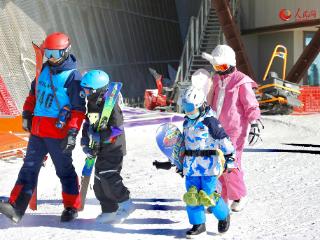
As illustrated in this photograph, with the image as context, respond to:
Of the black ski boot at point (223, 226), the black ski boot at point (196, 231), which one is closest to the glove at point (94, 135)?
the black ski boot at point (196, 231)

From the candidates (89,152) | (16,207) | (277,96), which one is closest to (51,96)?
(89,152)

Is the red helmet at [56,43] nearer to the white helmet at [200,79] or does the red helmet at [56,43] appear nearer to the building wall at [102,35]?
the white helmet at [200,79]

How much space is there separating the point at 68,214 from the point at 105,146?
746 mm

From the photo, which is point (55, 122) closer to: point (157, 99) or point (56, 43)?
point (56, 43)

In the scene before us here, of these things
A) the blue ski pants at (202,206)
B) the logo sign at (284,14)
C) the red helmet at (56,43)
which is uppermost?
the red helmet at (56,43)

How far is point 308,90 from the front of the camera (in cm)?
1747

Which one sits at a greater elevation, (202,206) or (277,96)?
(202,206)

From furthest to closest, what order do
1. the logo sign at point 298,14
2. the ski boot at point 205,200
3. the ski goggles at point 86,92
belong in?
1. the logo sign at point 298,14
2. the ski goggles at point 86,92
3. the ski boot at point 205,200

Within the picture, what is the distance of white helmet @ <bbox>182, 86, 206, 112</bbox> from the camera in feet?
16.8

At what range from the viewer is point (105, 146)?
5582 mm

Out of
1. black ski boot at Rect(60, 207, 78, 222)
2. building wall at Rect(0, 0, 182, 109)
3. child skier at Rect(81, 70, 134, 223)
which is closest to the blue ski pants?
child skier at Rect(81, 70, 134, 223)

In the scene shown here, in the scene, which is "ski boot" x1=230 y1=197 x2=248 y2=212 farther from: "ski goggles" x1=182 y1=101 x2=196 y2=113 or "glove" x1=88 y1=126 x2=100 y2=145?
"glove" x1=88 y1=126 x2=100 y2=145

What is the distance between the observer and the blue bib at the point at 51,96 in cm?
564

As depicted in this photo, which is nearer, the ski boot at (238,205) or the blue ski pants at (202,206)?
the blue ski pants at (202,206)
